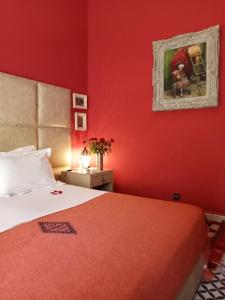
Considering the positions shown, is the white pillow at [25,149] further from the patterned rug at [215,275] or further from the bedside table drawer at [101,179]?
the patterned rug at [215,275]

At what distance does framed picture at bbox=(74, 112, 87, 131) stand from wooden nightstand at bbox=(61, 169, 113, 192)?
74 centimetres

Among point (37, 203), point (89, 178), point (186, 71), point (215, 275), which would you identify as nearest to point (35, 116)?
point (89, 178)

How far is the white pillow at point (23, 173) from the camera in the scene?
6.80 feet

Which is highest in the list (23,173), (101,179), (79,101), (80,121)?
(79,101)

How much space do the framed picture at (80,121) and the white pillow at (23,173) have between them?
1157 mm

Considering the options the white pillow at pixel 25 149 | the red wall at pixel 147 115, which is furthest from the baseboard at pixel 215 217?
the white pillow at pixel 25 149

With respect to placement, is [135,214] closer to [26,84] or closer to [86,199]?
[86,199]

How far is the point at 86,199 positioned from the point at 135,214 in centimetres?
53

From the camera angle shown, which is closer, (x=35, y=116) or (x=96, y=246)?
(x=96, y=246)

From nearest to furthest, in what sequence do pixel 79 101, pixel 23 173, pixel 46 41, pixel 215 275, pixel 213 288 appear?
pixel 213 288 < pixel 215 275 < pixel 23 173 < pixel 46 41 < pixel 79 101

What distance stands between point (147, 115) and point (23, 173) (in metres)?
1.81

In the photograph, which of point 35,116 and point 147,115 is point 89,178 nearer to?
point 35,116

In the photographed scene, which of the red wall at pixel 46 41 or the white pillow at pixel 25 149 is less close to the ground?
the red wall at pixel 46 41

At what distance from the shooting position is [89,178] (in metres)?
2.93
